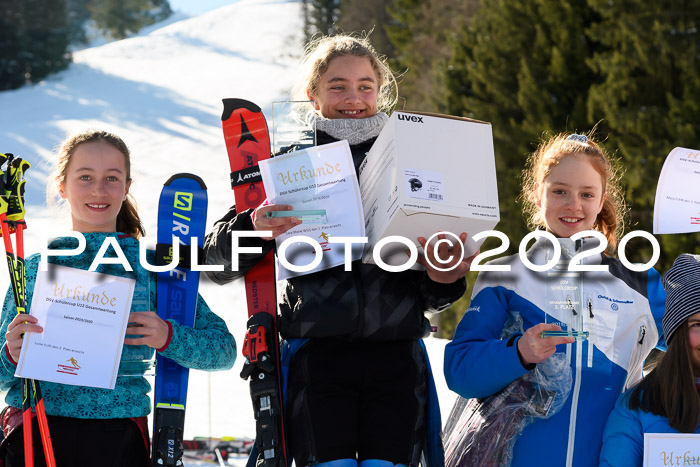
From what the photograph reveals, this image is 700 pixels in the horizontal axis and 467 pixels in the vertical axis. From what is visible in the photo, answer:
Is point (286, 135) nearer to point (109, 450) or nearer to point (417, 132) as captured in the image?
point (417, 132)

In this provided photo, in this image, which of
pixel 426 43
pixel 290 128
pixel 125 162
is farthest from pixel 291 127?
pixel 426 43

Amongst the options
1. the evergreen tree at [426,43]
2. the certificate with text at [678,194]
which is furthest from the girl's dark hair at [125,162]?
the evergreen tree at [426,43]

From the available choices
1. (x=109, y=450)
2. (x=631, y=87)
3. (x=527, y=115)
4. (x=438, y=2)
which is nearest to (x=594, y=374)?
(x=109, y=450)

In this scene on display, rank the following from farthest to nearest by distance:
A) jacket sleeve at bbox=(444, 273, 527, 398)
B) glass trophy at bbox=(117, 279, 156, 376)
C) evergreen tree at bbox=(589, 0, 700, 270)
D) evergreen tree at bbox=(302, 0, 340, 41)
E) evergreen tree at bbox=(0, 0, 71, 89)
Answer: evergreen tree at bbox=(0, 0, 71, 89) < evergreen tree at bbox=(302, 0, 340, 41) < evergreen tree at bbox=(589, 0, 700, 270) < glass trophy at bbox=(117, 279, 156, 376) < jacket sleeve at bbox=(444, 273, 527, 398)

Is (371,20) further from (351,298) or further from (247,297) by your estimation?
(351,298)

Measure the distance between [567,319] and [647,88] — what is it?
9204 mm

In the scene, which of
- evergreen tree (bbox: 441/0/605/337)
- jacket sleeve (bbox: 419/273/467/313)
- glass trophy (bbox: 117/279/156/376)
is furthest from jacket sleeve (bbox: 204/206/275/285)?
evergreen tree (bbox: 441/0/605/337)

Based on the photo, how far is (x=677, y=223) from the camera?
276 centimetres

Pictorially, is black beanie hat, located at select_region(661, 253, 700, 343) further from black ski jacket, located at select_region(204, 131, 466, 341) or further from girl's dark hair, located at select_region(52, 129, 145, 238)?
girl's dark hair, located at select_region(52, 129, 145, 238)

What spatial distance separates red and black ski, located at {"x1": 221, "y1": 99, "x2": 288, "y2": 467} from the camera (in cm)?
245

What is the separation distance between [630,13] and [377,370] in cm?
968

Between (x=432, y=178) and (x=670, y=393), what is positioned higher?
(x=432, y=178)

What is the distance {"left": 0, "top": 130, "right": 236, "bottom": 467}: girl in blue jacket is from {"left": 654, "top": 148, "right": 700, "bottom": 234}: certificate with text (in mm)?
1472

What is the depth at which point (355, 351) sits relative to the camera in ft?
8.05
